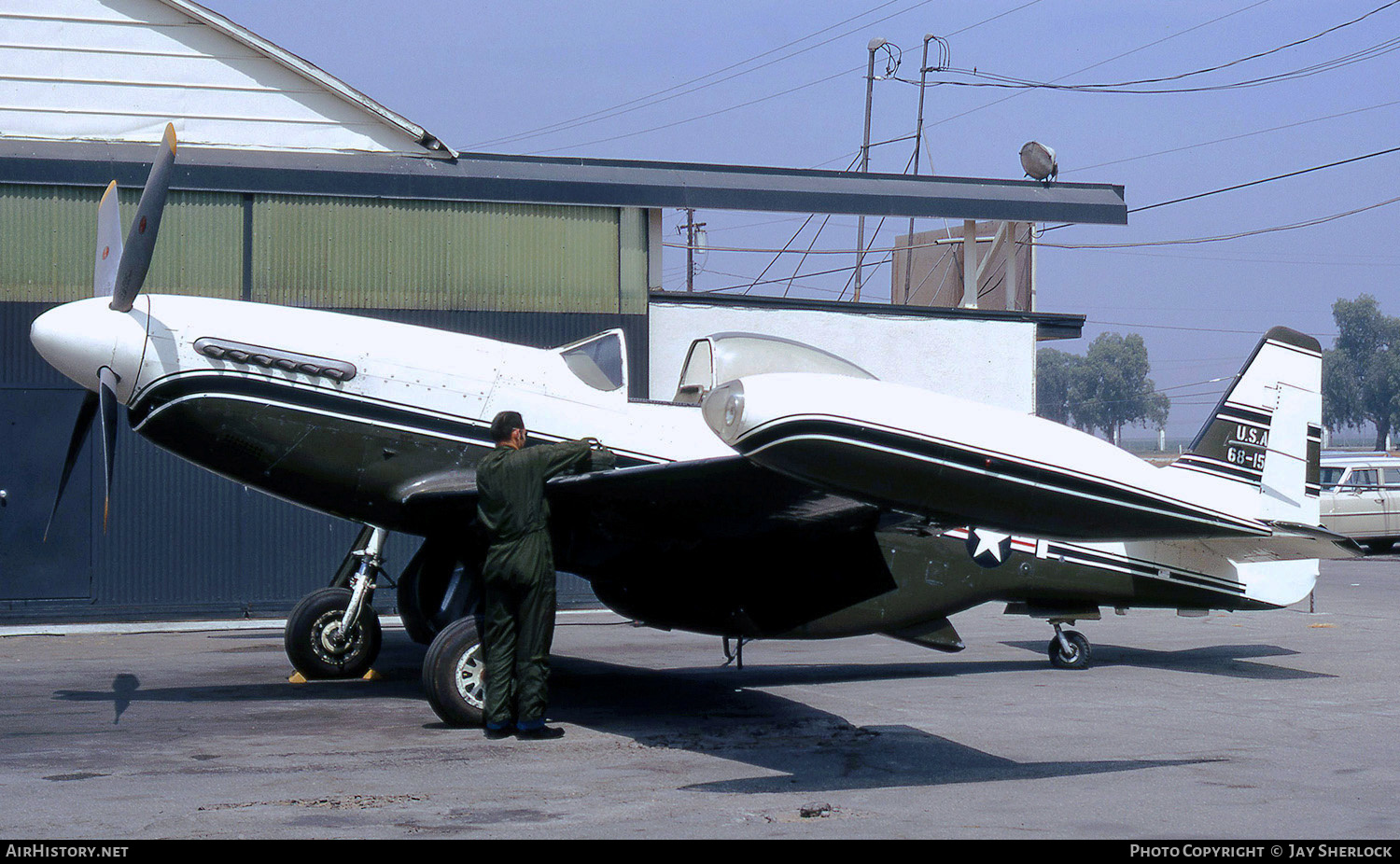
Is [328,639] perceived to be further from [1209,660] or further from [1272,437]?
[1272,437]

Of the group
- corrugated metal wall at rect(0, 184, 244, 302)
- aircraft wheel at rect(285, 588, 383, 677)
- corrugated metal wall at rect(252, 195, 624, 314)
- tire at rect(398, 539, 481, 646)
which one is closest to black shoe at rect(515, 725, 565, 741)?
tire at rect(398, 539, 481, 646)

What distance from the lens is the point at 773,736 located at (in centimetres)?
736

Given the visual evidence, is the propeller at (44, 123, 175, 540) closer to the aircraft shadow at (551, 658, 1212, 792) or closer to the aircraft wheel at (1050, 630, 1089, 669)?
the aircraft shadow at (551, 658, 1212, 792)

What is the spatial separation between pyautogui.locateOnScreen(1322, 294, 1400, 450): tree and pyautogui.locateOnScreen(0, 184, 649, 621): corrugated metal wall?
13150 centimetres

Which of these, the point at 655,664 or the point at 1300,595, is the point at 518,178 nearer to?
the point at 655,664

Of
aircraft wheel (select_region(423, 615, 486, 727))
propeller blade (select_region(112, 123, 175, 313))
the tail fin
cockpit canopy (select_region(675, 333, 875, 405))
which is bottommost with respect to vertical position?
aircraft wheel (select_region(423, 615, 486, 727))

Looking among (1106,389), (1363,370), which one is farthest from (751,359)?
(1106,389)

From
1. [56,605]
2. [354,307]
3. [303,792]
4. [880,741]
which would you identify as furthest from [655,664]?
[56,605]

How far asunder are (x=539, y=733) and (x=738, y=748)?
47.0 inches

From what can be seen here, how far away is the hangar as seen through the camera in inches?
550

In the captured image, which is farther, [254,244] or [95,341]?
[254,244]

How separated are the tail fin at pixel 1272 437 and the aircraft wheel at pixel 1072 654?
1.71m

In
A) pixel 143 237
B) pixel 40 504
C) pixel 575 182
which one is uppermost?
pixel 575 182

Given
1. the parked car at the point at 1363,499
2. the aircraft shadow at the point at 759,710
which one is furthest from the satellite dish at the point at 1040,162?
the parked car at the point at 1363,499
